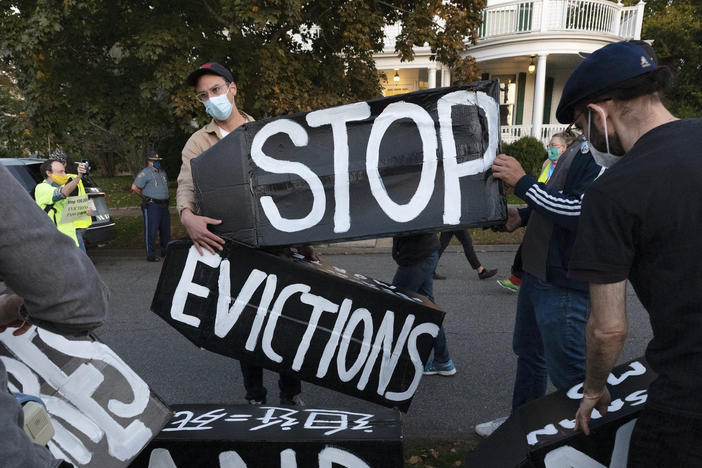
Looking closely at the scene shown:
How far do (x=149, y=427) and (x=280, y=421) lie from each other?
579mm

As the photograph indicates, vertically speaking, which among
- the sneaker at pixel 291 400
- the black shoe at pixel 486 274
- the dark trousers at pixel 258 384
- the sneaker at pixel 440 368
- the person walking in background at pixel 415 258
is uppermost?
the person walking in background at pixel 415 258

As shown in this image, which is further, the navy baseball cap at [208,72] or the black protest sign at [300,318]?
the navy baseball cap at [208,72]

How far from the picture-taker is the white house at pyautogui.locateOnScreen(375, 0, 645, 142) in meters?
15.8

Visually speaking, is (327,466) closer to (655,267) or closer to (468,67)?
(655,267)

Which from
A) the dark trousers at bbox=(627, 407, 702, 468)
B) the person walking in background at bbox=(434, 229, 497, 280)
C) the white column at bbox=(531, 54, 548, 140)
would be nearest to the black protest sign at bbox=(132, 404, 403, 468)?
the dark trousers at bbox=(627, 407, 702, 468)

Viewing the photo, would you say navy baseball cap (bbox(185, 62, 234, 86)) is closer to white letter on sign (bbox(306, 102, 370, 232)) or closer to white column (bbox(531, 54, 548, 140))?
white letter on sign (bbox(306, 102, 370, 232))

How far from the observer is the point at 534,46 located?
15953mm

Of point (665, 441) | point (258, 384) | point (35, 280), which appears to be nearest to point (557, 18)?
point (258, 384)

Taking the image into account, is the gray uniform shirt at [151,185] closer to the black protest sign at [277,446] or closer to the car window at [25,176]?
the car window at [25,176]

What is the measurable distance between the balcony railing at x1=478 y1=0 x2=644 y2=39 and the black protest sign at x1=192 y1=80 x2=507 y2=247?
1466 cm

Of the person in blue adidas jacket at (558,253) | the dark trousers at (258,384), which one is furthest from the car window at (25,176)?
the person in blue adidas jacket at (558,253)

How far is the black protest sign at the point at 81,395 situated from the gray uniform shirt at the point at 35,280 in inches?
31.5

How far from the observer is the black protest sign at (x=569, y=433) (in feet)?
5.48

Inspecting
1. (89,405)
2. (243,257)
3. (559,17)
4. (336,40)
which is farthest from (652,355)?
(559,17)
